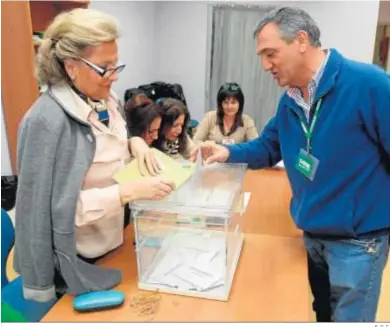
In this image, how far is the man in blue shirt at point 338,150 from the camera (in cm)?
135

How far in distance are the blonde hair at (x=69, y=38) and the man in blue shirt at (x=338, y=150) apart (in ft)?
1.78

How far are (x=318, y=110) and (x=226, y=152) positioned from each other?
1.42 feet

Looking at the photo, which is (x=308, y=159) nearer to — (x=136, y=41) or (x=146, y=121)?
(x=146, y=121)

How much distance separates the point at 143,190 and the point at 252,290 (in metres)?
0.47

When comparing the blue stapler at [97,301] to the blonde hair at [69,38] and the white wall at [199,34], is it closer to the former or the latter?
the blonde hair at [69,38]

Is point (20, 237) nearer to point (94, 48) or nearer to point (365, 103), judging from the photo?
point (94, 48)

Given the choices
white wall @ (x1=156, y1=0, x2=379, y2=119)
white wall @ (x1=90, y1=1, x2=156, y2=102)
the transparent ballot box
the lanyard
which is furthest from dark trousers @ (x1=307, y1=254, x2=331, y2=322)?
white wall @ (x1=156, y1=0, x2=379, y2=119)

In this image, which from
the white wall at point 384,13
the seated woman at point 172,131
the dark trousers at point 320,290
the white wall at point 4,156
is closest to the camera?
the dark trousers at point 320,290

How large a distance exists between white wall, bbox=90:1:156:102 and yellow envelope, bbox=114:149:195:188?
3082 millimetres

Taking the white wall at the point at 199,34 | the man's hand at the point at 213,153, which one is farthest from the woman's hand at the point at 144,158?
the white wall at the point at 199,34

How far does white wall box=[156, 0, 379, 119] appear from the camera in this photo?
186 inches

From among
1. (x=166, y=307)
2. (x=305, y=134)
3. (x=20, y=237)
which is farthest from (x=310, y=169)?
(x=20, y=237)

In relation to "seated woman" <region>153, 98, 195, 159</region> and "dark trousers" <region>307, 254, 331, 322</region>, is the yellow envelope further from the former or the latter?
"seated woman" <region>153, 98, 195, 159</region>

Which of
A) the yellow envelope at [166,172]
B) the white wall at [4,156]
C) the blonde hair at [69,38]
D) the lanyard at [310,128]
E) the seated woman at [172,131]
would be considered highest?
the blonde hair at [69,38]
